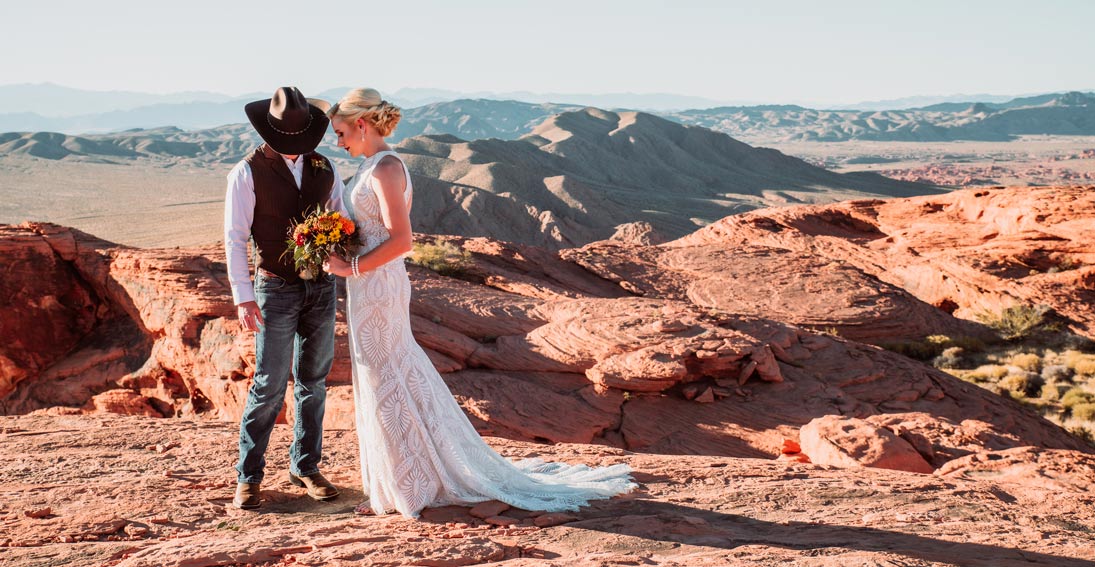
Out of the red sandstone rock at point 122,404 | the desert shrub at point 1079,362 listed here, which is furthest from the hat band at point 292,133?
the desert shrub at point 1079,362

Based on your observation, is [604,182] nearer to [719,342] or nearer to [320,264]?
[719,342]

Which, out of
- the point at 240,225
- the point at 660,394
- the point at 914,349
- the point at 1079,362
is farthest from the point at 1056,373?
the point at 240,225

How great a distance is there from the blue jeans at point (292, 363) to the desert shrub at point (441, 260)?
26.9ft

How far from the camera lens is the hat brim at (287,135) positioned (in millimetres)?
4457

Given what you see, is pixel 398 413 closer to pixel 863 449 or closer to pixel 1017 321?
pixel 863 449

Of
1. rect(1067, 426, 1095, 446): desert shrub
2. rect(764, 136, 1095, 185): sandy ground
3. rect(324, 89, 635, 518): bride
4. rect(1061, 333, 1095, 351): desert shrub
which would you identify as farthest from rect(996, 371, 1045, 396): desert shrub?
rect(764, 136, 1095, 185): sandy ground

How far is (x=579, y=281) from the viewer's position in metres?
15.6

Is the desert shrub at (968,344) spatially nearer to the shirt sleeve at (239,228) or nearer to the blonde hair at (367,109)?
the blonde hair at (367,109)

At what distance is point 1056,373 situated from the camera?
14250 mm

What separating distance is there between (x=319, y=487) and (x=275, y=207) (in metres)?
1.58

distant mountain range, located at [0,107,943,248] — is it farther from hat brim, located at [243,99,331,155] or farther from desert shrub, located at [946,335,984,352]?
hat brim, located at [243,99,331,155]

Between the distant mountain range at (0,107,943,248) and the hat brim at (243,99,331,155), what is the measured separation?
33.3 meters

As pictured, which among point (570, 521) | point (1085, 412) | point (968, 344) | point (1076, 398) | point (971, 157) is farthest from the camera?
point (971, 157)

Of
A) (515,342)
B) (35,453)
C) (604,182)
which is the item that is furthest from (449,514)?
(604,182)
